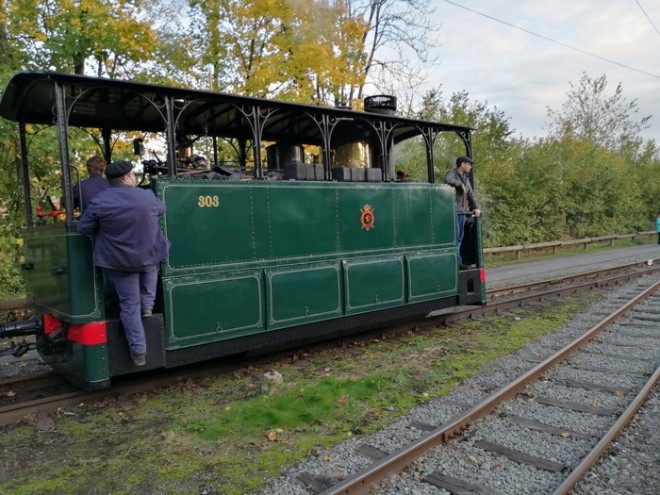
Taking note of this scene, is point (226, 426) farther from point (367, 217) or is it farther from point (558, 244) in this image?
point (558, 244)

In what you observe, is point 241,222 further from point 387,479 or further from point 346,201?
point 387,479

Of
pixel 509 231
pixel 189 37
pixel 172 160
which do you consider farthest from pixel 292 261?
pixel 509 231

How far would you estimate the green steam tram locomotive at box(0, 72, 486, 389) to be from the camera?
4.52 metres

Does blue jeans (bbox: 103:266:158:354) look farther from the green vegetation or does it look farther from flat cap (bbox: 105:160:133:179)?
flat cap (bbox: 105:160:133:179)

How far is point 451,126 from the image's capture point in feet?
24.4

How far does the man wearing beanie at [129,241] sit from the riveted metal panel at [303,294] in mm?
1270

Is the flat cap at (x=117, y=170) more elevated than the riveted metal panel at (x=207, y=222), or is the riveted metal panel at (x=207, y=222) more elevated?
the flat cap at (x=117, y=170)

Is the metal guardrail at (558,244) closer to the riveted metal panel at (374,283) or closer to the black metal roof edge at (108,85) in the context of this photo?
the riveted metal panel at (374,283)

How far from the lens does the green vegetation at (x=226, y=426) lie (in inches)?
135

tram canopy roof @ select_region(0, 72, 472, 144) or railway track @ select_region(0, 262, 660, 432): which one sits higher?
tram canopy roof @ select_region(0, 72, 472, 144)

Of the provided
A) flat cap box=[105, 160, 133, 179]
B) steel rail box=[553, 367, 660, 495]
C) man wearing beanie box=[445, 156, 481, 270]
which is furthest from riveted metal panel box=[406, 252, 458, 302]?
flat cap box=[105, 160, 133, 179]

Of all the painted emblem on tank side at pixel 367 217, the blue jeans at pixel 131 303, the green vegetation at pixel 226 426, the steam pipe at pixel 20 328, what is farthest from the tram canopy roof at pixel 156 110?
the green vegetation at pixel 226 426

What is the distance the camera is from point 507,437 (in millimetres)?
3969

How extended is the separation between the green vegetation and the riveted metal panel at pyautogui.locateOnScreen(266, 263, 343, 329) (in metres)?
0.62
